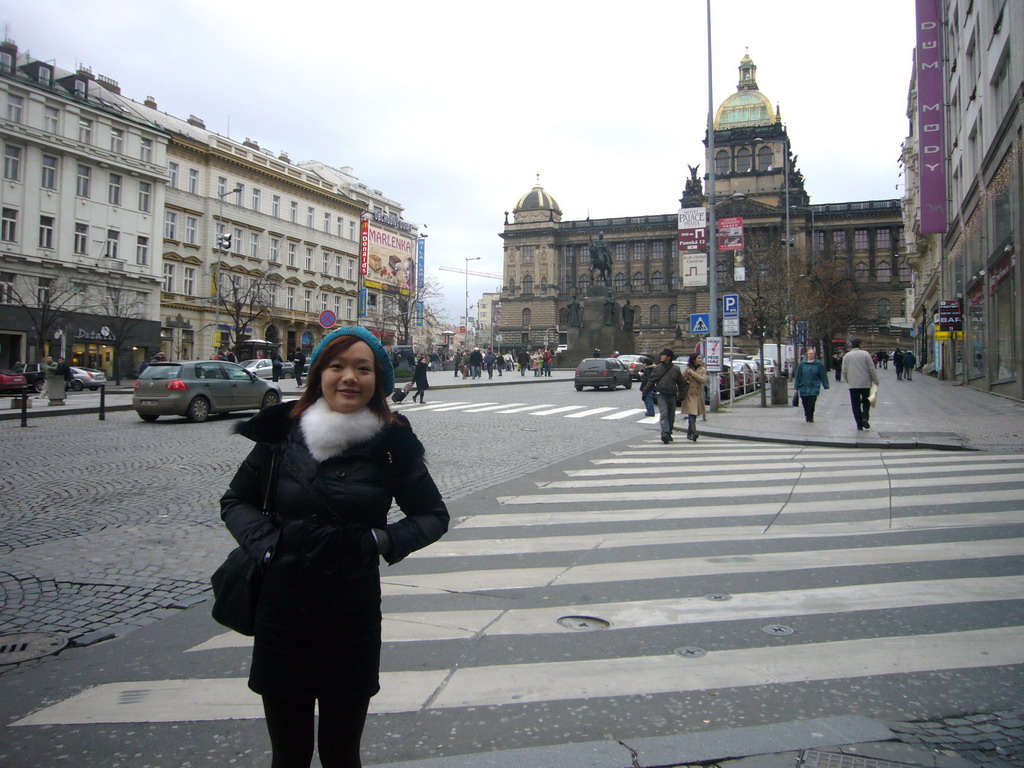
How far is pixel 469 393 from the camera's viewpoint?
33.6 meters

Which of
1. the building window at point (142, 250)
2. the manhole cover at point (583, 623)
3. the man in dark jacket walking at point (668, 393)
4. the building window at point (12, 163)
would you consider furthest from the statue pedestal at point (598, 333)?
the manhole cover at point (583, 623)

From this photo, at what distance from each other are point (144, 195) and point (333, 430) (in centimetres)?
5501

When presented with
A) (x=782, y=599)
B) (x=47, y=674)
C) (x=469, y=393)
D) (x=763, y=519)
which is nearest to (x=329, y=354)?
(x=47, y=674)

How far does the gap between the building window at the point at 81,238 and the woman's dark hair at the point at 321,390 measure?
163ft

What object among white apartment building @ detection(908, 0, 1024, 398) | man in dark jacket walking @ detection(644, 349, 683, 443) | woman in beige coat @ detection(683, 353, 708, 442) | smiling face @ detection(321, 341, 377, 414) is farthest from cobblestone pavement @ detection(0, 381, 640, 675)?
white apartment building @ detection(908, 0, 1024, 398)

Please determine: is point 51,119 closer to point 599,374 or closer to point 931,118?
point 599,374

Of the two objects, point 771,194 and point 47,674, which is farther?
point 771,194

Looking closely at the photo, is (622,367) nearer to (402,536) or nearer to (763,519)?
(763,519)

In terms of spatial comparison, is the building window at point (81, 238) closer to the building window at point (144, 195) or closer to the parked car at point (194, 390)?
the building window at point (144, 195)

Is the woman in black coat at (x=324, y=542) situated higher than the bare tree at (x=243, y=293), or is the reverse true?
the bare tree at (x=243, y=293)

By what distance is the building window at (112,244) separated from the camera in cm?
4756

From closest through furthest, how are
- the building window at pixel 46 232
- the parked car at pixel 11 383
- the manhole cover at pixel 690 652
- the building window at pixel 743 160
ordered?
1. the manhole cover at pixel 690 652
2. the parked car at pixel 11 383
3. the building window at pixel 46 232
4. the building window at pixel 743 160

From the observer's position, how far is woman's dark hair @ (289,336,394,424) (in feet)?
8.88

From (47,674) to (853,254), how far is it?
373 feet
